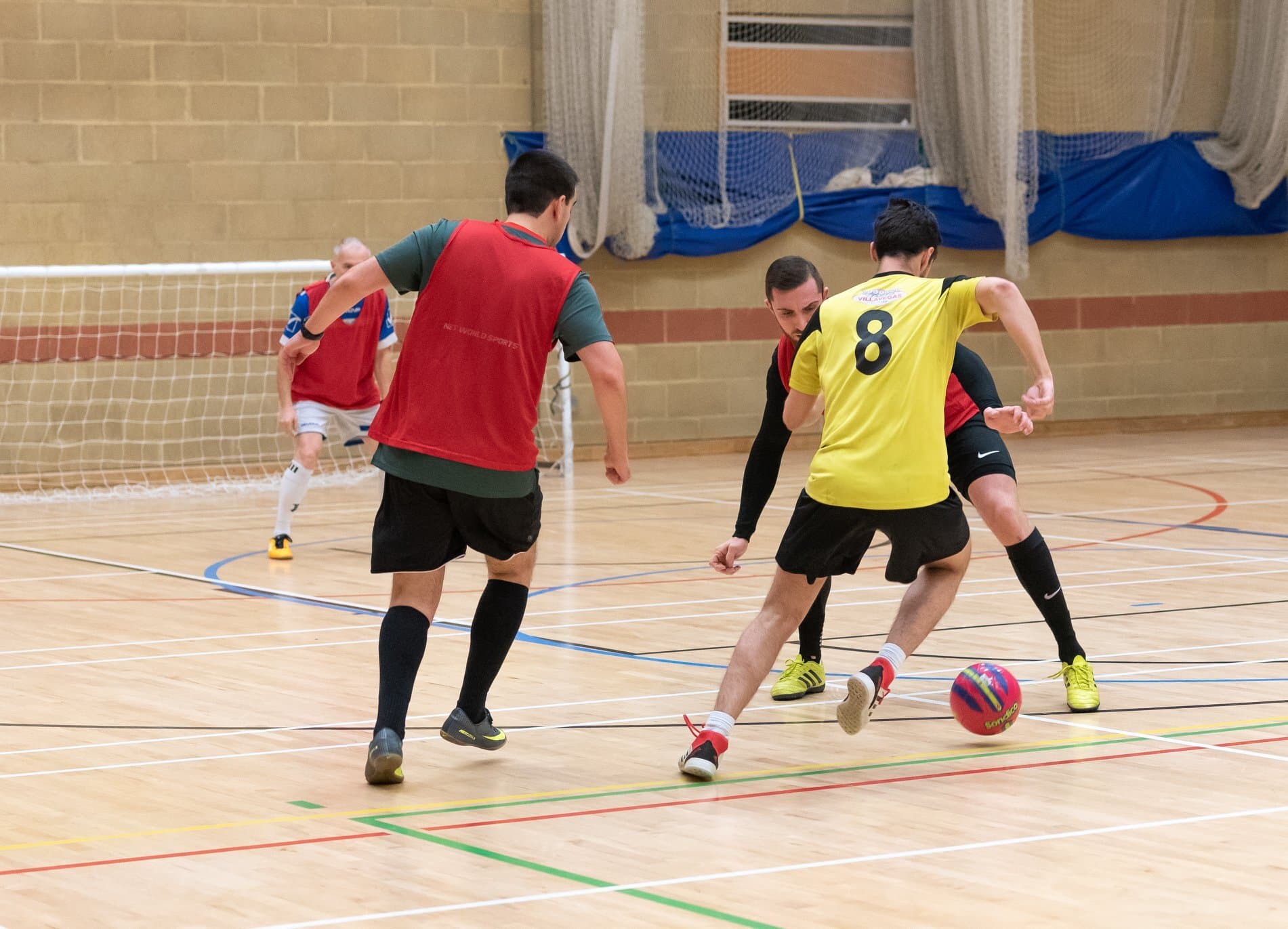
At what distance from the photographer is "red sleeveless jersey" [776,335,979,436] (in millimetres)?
5688

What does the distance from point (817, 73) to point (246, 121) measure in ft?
15.9

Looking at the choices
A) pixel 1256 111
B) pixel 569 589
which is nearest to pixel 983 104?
pixel 1256 111

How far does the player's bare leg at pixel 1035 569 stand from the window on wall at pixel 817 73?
33.5 ft

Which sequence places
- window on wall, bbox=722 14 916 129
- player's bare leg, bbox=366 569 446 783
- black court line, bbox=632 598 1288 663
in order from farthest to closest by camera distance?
1. window on wall, bbox=722 14 916 129
2. black court line, bbox=632 598 1288 663
3. player's bare leg, bbox=366 569 446 783

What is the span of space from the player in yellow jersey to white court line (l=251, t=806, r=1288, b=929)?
82 cm

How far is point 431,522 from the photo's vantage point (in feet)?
15.7

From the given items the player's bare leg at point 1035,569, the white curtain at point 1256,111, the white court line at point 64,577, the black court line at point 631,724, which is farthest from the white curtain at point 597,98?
the black court line at point 631,724

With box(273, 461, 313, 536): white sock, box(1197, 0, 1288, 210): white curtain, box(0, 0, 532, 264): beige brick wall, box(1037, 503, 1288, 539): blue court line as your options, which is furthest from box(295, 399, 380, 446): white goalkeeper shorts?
box(1197, 0, 1288, 210): white curtain

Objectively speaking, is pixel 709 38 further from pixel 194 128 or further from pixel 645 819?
pixel 645 819

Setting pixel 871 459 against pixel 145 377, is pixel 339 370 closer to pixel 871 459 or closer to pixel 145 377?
pixel 145 377

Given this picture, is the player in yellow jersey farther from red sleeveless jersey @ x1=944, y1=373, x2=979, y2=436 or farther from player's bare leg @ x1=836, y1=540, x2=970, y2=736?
red sleeveless jersey @ x1=944, y1=373, x2=979, y2=436

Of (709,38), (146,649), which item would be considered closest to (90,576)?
(146,649)

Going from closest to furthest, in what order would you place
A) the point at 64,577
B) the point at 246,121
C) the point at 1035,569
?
the point at 1035,569
the point at 64,577
the point at 246,121

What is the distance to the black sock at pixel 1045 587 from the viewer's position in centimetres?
564
